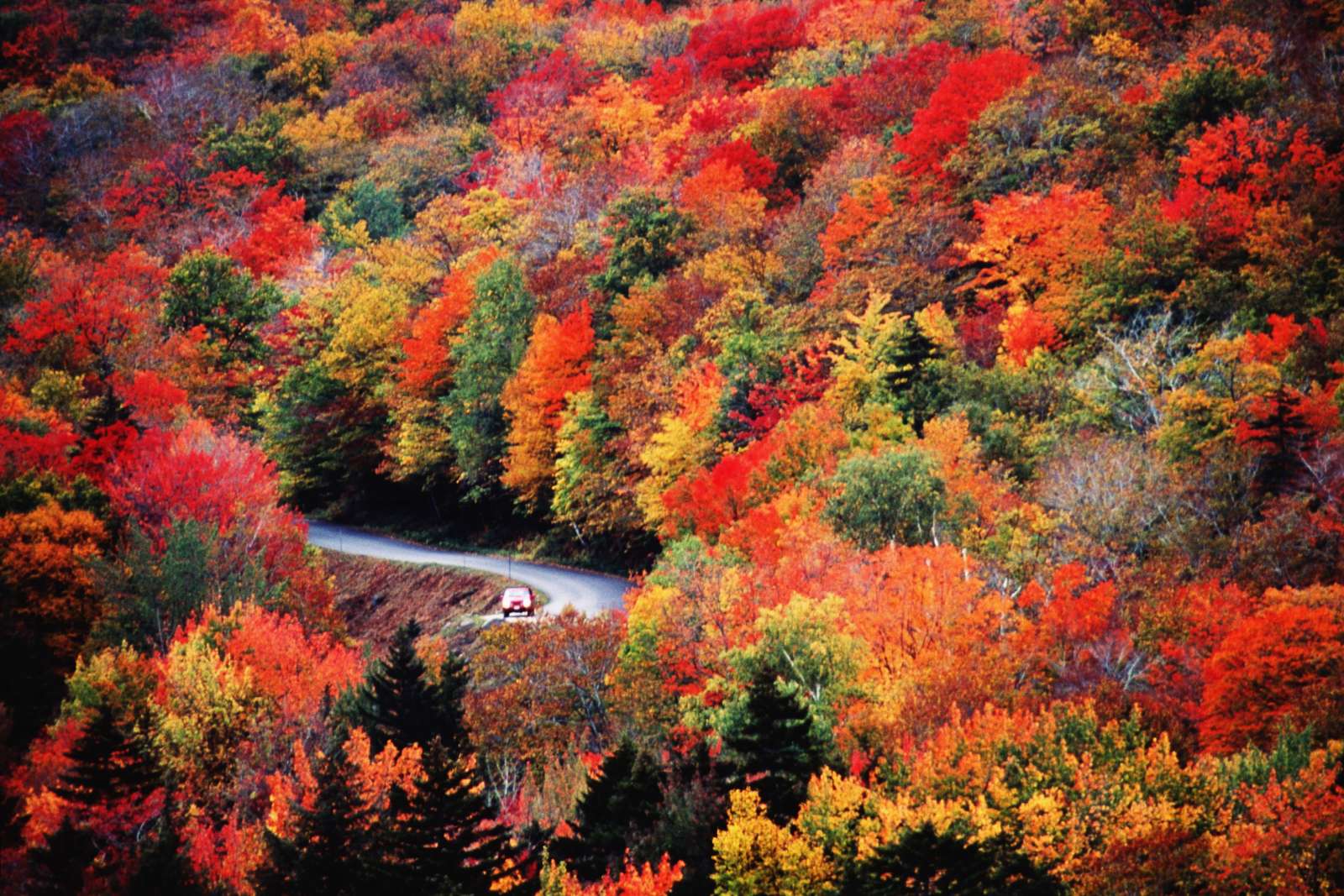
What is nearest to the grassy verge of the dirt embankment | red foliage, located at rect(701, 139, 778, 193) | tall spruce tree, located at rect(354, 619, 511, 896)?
the dirt embankment

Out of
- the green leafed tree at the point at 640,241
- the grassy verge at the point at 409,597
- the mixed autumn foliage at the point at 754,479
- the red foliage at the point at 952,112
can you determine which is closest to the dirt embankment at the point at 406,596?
the grassy verge at the point at 409,597

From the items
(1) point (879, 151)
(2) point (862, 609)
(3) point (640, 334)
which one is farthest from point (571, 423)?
(2) point (862, 609)

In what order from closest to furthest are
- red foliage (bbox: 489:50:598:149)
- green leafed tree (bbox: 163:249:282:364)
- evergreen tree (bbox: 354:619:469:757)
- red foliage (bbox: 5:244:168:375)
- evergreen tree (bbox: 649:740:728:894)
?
evergreen tree (bbox: 649:740:728:894)
evergreen tree (bbox: 354:619:469:757)
red foliage (bbox: 5:244:168:375)
green leafed tree (bbox: 163:249:282:364)
red foliage (bbox: 489:50:598:149)

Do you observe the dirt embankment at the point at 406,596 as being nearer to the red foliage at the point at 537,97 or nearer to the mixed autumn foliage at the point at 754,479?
the mixed autumn foliage at the point at 754,479

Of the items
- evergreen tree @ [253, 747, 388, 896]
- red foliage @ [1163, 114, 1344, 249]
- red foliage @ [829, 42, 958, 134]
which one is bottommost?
evergreen tree @ [253, 747, 388, 896]

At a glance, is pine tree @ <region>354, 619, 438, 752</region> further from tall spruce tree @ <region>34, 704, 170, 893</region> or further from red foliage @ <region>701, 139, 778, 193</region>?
red foliage @ <region>701, 139, 778, 193</region>

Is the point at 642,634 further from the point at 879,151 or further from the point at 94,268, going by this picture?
the point at 94,268

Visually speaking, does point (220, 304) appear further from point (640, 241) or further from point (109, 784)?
point (109, 784)
